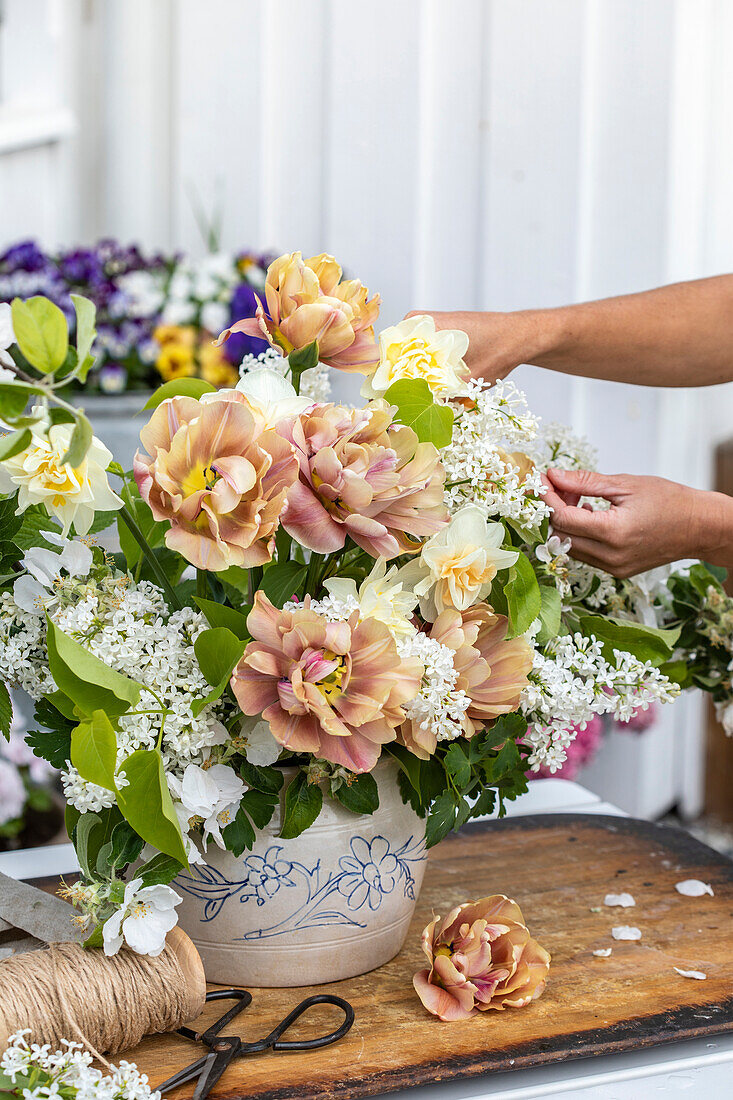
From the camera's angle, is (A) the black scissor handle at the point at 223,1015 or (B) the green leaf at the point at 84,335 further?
(A) the black scissor handle at the point at 223,1015

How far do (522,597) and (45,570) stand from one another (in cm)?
27

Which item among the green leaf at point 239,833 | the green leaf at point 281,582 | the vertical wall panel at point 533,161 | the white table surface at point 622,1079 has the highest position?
the vertical wall panel at point 533,161

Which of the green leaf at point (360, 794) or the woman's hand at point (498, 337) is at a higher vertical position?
the woman's hand at point (498, 337)

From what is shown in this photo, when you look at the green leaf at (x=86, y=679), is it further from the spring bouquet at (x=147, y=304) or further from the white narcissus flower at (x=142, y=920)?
the spring bouquet at (x=147, y=304)

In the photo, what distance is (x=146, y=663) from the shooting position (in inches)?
24.3

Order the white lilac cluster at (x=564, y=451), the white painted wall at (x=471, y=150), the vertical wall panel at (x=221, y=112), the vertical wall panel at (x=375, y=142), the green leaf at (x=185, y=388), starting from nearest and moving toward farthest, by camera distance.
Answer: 1. the green leaf at (x=185, y=388)
2. the white lilac cluster at (x=564, y=451)
3. the white painted wall at (x=471, y=150)
4. the vertical wall panel at (x=375, y=142)
5. the vertical wall panel at (x=221, y=112)

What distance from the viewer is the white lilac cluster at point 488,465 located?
65cm

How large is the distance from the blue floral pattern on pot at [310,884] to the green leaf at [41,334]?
1.05 feet

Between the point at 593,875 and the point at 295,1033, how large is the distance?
0.35m

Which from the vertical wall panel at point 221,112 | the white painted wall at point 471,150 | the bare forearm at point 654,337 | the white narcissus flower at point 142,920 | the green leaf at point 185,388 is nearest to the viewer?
the white narcissus flower at point 142,920

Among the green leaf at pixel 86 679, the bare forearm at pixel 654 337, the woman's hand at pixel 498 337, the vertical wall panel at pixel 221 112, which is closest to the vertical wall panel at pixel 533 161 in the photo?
the vertical wall panel at pixel 221 112

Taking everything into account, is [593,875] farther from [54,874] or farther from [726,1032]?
[54,874]

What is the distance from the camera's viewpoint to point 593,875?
920mm

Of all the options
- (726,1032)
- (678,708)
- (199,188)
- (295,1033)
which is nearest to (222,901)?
(295,1033)
